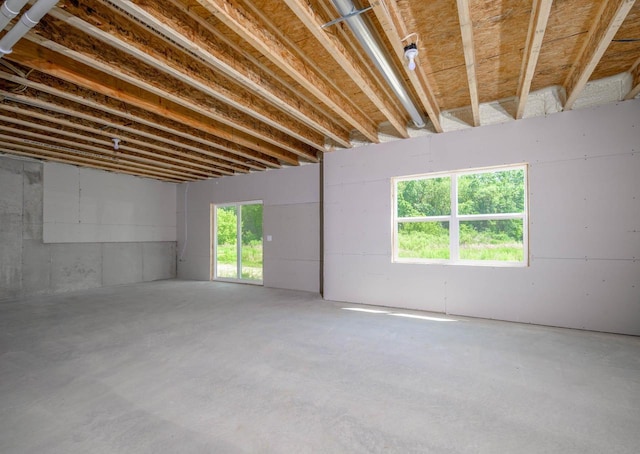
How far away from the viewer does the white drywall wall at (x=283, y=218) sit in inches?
229

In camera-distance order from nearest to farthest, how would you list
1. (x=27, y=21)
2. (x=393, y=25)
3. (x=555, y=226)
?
(x=27, y=21) < (x=393, y=25) < (x=555, y=226)

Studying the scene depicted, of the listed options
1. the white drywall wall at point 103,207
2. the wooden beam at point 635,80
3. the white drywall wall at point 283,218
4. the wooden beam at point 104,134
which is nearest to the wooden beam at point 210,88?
the white drywall wall at point 283,218

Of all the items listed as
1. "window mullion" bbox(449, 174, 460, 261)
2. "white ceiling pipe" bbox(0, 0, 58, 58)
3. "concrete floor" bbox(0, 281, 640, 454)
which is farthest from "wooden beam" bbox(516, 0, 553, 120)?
"white ceiling pipe" bbox(0, 0, 58, 58)

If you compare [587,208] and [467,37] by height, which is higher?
[467,37]

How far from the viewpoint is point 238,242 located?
6.89 m

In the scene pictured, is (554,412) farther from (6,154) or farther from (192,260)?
(6,154)

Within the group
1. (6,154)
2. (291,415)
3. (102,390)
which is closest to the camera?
(291,415)

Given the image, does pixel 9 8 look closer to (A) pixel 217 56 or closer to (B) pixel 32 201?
(A) pixel 217 56

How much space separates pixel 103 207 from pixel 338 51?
20.9 feet

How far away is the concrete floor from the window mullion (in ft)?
2.96

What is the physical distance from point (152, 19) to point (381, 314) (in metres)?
3.85

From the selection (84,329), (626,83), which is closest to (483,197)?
(626,83)

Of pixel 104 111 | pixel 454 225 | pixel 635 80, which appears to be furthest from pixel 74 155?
pixel 635 80

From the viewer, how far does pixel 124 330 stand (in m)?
3.38
